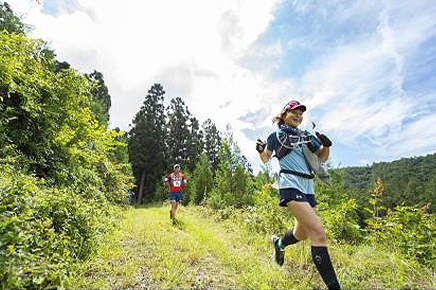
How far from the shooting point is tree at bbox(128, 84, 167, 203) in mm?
30922

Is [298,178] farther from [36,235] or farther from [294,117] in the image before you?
[36,235]

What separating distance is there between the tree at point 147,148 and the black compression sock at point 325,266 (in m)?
Answer: 29.3

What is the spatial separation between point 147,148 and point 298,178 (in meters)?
31.4

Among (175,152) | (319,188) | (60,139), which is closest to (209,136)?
(175,152)

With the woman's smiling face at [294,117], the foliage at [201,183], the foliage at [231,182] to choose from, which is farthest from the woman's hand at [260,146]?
the foliage at [201,183]

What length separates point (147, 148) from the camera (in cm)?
3192

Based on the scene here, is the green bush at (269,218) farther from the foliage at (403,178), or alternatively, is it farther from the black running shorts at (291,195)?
the foliage at (403,178)

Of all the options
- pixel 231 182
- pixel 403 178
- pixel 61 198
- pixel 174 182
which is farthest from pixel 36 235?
pixel 403 178

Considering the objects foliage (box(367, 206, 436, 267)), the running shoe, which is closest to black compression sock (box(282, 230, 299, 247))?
the running shoe

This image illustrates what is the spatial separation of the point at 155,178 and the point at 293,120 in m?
30.7

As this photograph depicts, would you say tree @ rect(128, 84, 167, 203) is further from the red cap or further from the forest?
the red cap

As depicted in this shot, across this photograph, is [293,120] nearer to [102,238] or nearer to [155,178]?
[102,238]

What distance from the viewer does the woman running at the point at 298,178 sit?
237 cm

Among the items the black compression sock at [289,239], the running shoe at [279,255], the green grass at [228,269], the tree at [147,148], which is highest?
the tree at [147,148]
